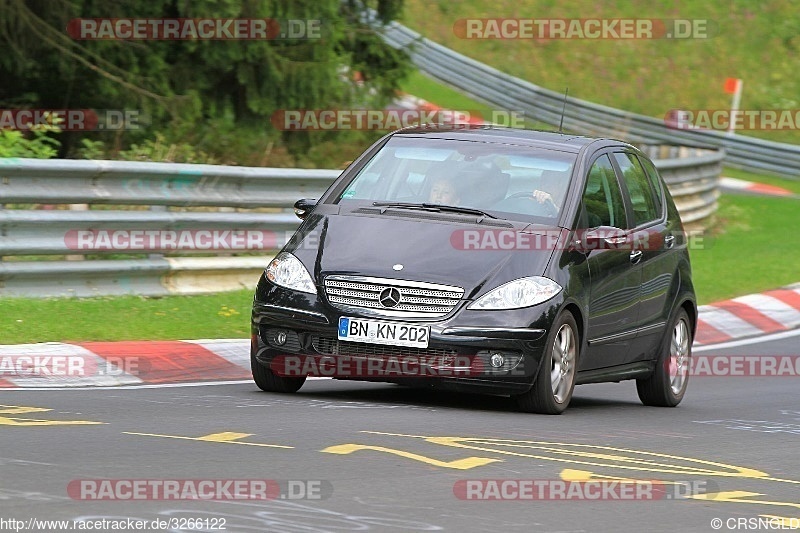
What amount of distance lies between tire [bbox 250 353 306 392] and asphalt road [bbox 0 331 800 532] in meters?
0.11

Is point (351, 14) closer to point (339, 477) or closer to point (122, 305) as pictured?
point (122, 305)

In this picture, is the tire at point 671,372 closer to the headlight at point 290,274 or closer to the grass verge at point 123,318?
the headlight at point 290,274

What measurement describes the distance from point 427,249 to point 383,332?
0.58 m

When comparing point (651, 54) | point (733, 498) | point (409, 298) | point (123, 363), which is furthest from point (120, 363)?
point (651, 54)

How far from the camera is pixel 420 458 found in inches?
285

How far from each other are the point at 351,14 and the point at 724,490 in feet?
53.0

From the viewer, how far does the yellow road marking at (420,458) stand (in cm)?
711

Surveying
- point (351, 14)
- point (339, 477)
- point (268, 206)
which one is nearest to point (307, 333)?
point (339, 477)

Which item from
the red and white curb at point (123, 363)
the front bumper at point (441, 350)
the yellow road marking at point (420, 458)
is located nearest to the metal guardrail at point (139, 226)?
the red and white curb at point (123, 363)

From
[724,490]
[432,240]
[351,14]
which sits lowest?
[724,490]

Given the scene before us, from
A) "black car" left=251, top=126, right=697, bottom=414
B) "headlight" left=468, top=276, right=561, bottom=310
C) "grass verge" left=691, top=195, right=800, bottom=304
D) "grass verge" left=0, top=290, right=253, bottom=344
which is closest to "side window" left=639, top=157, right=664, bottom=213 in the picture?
"black car" left=251, top=126, right=697, bottom=414

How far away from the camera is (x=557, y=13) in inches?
1608

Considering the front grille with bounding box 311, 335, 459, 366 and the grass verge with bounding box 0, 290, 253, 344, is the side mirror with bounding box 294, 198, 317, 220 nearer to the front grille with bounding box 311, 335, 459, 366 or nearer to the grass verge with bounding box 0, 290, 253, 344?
the front grille with bounding box 311, 335, 459, 366

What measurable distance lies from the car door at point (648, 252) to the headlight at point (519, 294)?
1.46 m
